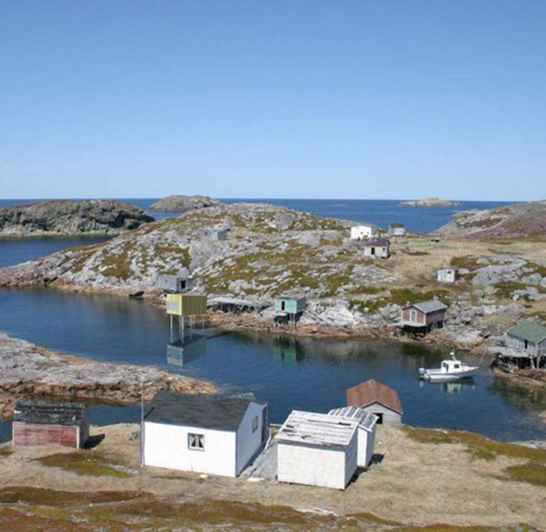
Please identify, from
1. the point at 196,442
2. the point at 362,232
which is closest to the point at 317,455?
the point at 196,442

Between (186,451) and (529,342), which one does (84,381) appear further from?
(529,342)

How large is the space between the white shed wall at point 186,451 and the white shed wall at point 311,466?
137 inches

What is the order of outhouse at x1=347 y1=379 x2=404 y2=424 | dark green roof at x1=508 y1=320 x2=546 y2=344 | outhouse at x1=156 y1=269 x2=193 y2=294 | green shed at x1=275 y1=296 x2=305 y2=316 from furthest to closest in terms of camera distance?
1. outhouse at x1=156 y1=269 x2=193 y2=294
2. green shed at x1=275 y1=296 x2=305 y2=316
3. dark green roof at x1=508 y1=320 x2=546 y2=344
4. outhouse at x1=347 y1=379 x2=404 y2=424

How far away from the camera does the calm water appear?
2488 inches

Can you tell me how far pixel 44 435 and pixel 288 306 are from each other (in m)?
58.3

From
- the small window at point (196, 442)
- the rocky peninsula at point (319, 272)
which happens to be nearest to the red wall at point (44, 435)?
the small window at point (196, 442)

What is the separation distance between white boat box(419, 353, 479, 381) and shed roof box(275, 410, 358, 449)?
3402cm

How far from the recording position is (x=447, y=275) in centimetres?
10706

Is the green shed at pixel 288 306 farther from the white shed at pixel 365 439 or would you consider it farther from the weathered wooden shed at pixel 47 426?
the weathered wooden shed at pixel 47 426

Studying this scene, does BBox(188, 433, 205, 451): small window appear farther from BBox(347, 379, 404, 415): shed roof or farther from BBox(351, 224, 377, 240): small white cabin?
BBox(351, 224, 377, 240): small white cabin

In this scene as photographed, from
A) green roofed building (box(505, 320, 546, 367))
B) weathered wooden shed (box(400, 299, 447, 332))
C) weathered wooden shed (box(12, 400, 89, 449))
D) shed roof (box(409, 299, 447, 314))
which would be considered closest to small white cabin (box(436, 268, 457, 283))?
shed roof (box(409, 299, 447, 314))

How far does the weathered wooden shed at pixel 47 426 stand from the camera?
152 feet

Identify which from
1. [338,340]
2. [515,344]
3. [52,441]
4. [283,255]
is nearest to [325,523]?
[52,441]

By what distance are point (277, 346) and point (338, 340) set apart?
9.44 meters
